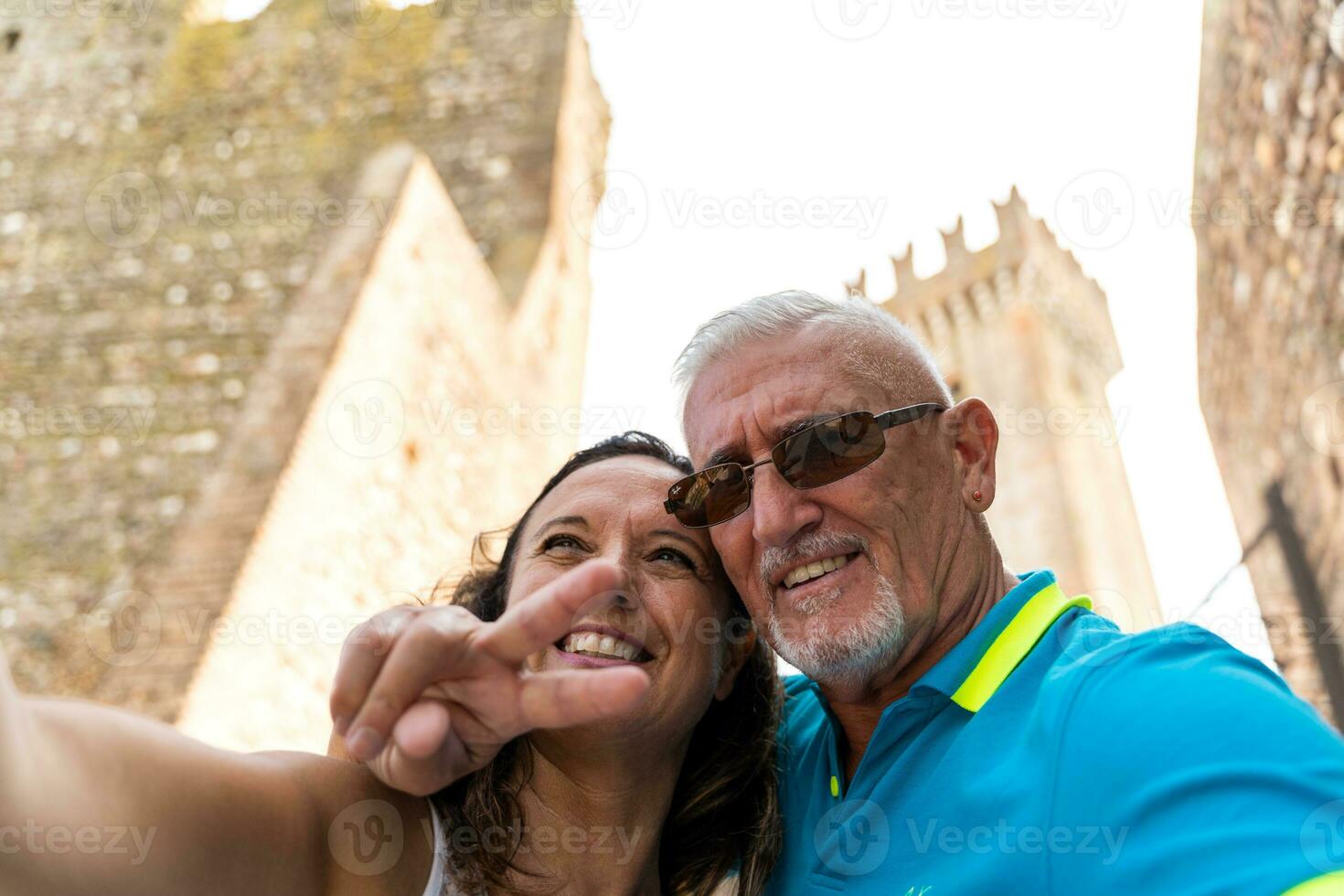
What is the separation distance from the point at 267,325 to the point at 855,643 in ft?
19.2

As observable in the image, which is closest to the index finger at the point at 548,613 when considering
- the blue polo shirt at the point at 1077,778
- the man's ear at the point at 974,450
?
the blue polo shirt at the point at 1077,778

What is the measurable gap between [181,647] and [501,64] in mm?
7874

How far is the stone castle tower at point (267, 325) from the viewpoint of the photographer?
15.8 ft

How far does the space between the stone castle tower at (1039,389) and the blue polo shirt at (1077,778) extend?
21.5 m

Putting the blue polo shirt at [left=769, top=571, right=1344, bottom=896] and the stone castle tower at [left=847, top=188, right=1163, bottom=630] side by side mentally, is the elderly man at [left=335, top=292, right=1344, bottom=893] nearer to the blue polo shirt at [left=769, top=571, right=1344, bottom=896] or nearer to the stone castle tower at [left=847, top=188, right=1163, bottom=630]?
the blue polo shirt at [left=769, top=571, right=1344, bottom=896]

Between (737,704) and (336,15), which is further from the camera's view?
(336,15)

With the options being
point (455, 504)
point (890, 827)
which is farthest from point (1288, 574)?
point (455, 504)

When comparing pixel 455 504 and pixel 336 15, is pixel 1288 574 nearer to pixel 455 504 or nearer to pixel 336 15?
pixel 455 504

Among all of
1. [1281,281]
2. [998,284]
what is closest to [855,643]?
[1281,281]

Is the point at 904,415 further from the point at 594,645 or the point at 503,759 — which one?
the point at 503,759

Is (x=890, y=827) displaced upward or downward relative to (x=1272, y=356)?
downward

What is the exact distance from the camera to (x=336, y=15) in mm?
10453

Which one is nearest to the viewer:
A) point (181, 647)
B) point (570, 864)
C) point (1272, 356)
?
point (570, 864)

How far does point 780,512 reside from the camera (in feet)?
7.34
